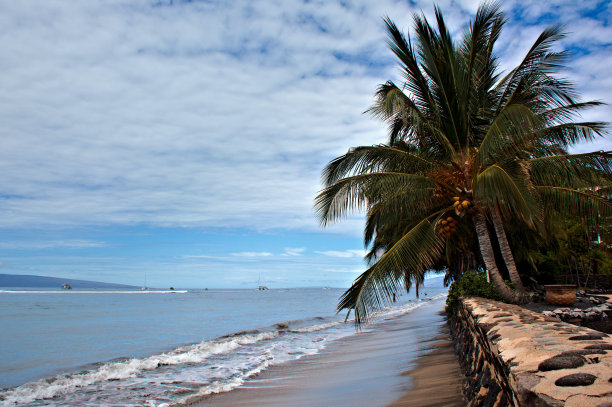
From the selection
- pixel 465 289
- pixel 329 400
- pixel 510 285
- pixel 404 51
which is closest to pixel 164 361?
pixel 329 400

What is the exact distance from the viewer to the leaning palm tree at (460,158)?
28.4 feet

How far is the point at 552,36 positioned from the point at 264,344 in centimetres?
1362

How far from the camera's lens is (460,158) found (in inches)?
372

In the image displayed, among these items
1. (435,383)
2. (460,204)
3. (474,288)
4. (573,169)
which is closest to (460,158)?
(460,204)

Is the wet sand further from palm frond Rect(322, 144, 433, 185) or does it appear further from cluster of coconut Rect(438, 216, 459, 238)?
palm frond Rect(322, 144, 433, 185)

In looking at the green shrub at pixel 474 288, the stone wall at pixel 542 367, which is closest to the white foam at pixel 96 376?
the green shrub at pixel 474 288

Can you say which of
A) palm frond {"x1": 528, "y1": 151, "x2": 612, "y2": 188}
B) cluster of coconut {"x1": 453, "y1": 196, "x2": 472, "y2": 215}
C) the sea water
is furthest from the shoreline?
palm frond {"x1": 528, "y1": 151, "x2": 612, "y2": 188}

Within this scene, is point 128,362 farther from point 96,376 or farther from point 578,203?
point 578,203

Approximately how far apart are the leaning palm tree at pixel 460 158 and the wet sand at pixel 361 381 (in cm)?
153

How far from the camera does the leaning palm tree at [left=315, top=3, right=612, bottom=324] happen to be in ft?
28.4

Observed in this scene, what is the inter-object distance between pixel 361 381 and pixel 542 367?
17.6 ft

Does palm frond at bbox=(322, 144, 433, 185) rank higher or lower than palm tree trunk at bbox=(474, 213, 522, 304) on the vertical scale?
higher

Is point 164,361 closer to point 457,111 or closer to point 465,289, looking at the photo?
point 465,289

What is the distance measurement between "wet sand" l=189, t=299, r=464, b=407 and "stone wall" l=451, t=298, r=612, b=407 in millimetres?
1393
